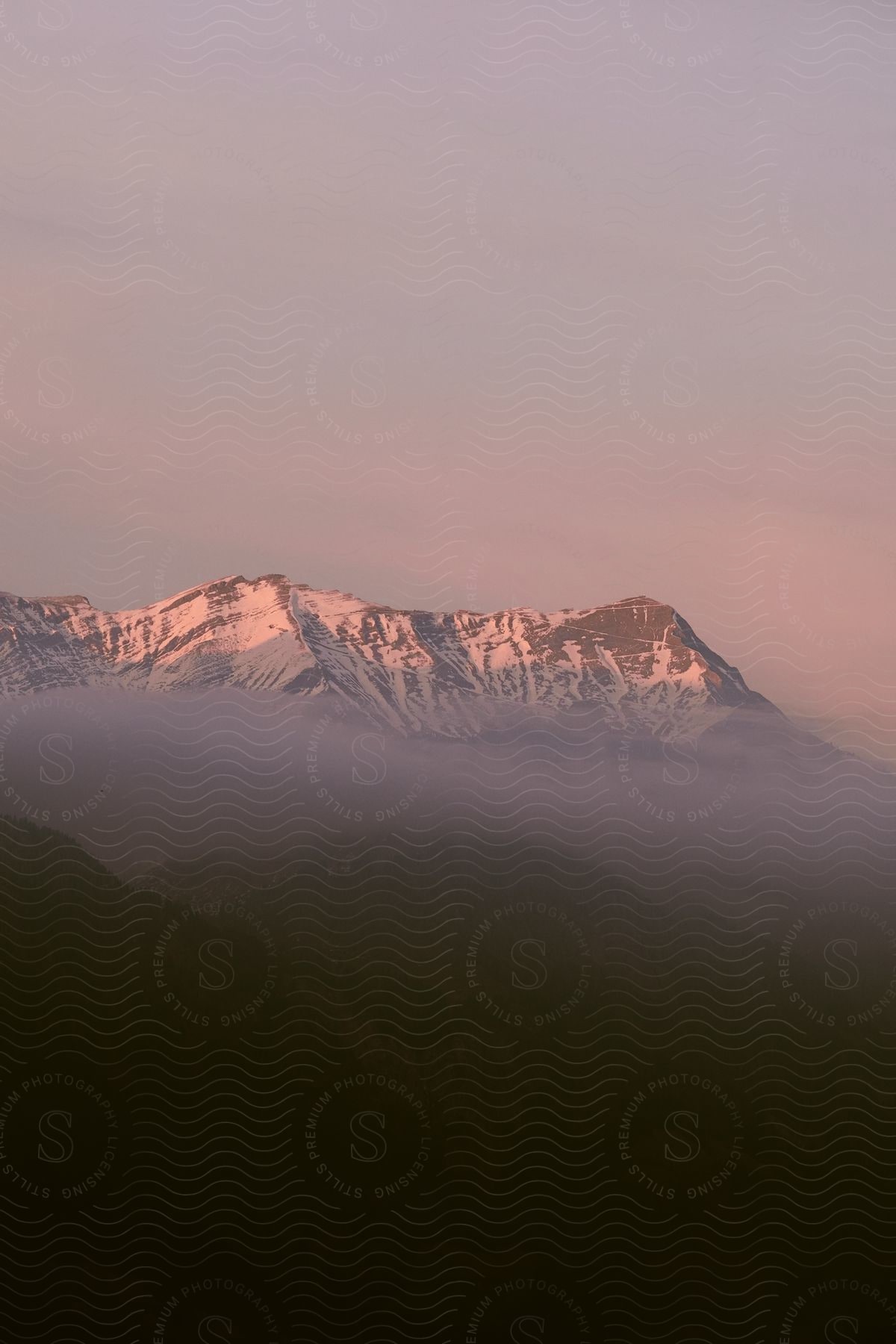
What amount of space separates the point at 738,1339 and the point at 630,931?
8.59m

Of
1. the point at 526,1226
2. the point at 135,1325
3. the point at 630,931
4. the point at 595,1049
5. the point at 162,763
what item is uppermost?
the point at 162,763

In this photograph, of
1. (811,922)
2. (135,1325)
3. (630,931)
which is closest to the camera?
(135,1325)

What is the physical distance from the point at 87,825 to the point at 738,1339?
17.2 metres

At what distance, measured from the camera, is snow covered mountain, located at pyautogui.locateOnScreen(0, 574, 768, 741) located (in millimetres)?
35781

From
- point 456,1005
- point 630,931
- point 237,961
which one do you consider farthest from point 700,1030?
point 237,961

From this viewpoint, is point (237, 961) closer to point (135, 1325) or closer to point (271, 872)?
point (271, 872)

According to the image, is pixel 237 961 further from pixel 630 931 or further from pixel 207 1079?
pixel 630 931

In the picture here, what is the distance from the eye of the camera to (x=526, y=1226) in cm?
2811

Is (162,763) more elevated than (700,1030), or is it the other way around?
(162,763)

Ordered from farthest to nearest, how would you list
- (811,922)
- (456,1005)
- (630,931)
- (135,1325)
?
(456,1005)
(630,931)
(811,922)
(135,1325)

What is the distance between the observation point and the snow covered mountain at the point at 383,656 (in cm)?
3578

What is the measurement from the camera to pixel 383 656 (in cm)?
4391

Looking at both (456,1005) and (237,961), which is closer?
(237,961)

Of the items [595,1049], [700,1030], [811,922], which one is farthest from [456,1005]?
[811,922]
